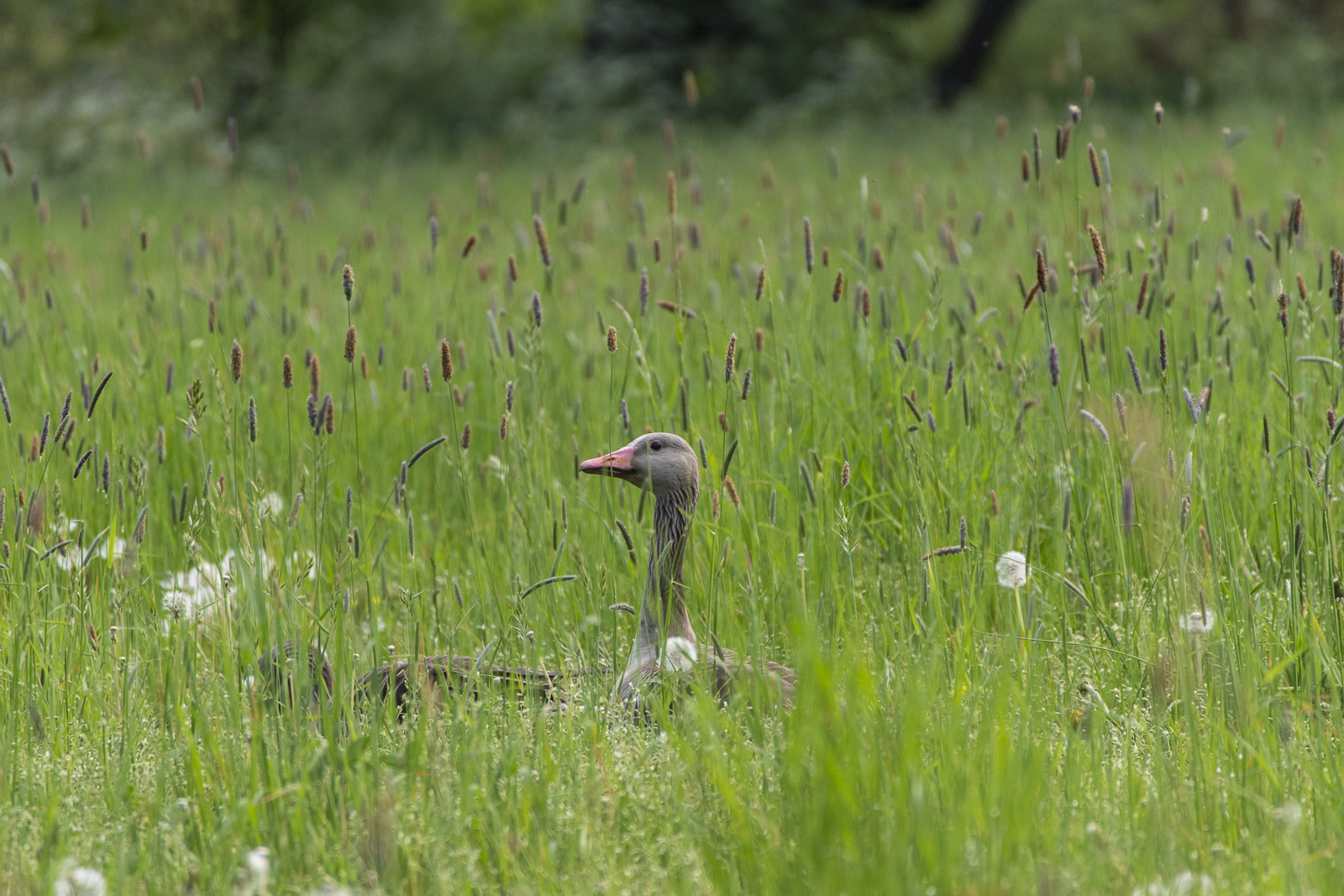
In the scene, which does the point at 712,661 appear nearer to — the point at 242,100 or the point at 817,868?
the point at 817,868

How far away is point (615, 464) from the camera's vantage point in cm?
353

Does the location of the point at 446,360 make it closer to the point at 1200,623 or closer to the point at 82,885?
the point at 82,885

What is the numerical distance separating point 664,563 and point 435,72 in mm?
14534

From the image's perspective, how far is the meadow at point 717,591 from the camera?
2.26 meters

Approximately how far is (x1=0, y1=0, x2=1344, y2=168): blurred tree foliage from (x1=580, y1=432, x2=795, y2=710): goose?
11.8 metres

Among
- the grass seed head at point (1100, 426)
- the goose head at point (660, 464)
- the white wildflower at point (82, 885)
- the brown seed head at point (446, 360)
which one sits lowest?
the white wildflower at point (82, 885)

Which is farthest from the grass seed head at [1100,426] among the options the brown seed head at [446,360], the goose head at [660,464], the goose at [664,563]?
the brown seed head at [446,360]

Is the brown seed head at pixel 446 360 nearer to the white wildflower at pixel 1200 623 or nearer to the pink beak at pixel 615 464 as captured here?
the pink beak at pixel 615 464

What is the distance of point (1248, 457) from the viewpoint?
3.83 m

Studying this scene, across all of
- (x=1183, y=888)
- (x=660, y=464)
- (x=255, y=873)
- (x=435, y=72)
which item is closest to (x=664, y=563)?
(x=660, y=464)

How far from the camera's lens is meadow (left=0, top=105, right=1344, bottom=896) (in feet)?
7.42

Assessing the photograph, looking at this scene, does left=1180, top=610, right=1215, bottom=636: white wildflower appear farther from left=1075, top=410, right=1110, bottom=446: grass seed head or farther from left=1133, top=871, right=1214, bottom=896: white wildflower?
left=1133, top=871, right=1214, bottom=896: white wildflower

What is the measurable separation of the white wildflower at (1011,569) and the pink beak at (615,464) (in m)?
1.01

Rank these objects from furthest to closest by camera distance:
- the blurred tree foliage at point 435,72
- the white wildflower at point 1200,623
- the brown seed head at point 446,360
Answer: the blurred tree foliage at point 435,72 < the brown seed head at point 446,360 < the white wildflower at point 1200,623
